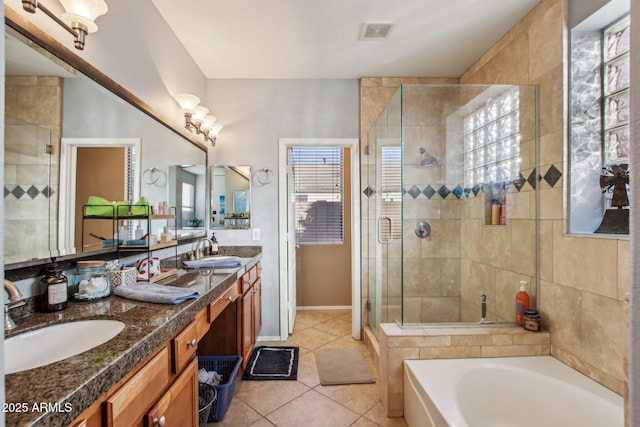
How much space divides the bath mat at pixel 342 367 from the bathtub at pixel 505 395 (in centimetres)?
54

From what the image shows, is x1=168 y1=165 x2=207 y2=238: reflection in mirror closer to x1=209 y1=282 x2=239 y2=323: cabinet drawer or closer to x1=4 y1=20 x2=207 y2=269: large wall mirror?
x1=4 y1=20 x2=207 y2=269: large wall mirror

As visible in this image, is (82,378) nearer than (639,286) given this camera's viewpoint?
No

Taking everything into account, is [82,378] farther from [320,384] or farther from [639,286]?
[320,384]

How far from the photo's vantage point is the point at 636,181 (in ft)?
1.14

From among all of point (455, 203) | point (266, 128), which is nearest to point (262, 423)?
point (455, 203)

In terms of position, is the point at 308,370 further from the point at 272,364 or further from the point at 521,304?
the point at 521,304

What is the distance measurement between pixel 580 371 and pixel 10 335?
249 cm

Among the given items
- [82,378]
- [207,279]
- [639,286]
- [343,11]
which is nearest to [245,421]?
[207,279]

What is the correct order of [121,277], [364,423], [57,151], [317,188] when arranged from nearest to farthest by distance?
[57,151] < [121,277] < [364,423] < [317,188]

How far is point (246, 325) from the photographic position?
7.43ft

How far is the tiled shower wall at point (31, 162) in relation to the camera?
1.00 meters

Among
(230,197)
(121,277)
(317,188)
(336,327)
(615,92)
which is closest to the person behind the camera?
(121,277)

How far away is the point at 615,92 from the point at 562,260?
0.92m

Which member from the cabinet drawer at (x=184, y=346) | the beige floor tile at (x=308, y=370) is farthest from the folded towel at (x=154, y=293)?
the beige floor tile at (x=308, y=370)
